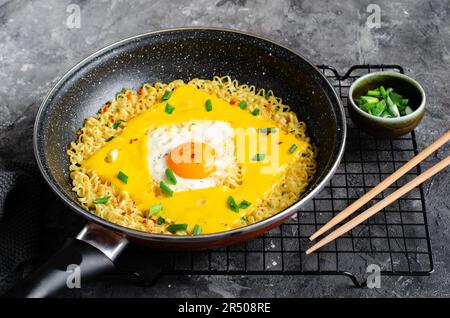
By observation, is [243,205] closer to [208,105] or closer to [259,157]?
[259,157]

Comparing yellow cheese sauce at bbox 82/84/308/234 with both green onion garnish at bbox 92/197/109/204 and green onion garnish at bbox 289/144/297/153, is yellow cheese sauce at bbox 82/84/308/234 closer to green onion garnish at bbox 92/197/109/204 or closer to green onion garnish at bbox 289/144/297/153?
green onion garnish at bbox 289/144/297/153

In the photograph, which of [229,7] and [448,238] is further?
[229,7]

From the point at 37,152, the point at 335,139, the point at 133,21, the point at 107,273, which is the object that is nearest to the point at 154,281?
the point at 107,273

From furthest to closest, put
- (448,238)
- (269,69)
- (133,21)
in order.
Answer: (133,21), (269,69), (448,238)

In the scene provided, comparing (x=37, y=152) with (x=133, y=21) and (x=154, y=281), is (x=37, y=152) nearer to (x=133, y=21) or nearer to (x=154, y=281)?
(x=154, y=281)

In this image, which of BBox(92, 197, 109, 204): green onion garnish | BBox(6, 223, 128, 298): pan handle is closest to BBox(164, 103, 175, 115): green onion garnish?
BBox(92, 197, 109, 204): green onion garnish

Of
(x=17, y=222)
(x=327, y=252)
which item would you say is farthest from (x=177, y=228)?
(x=17, y=222)
